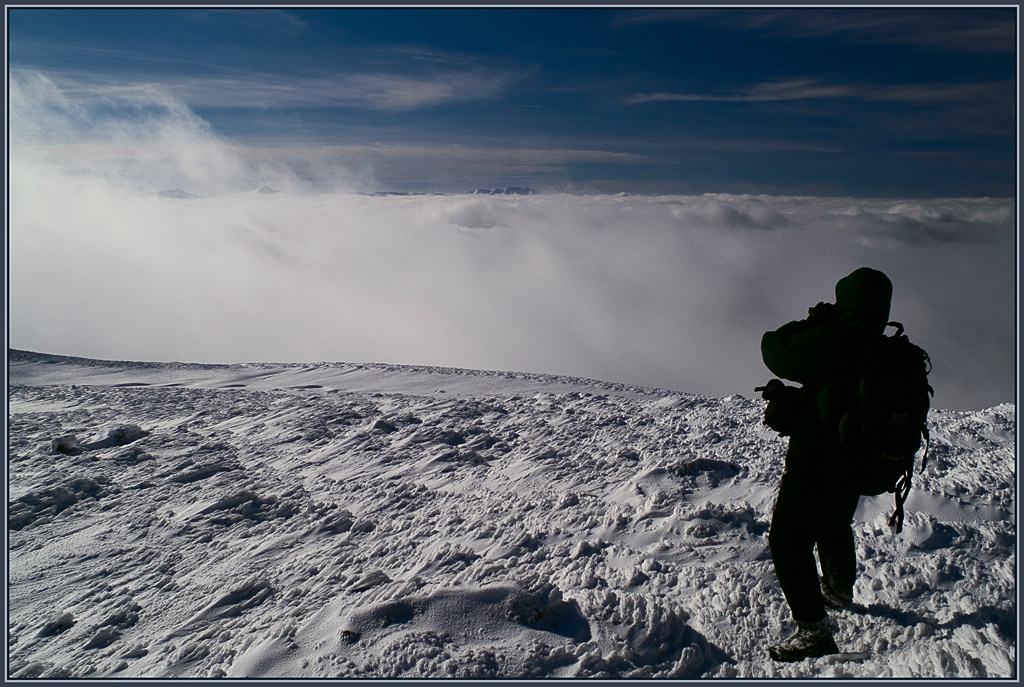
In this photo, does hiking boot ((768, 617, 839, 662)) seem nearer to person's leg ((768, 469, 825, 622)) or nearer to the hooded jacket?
person's leg ((768, 469, 825, 622))

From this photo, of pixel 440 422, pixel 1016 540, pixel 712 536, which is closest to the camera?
pixel 1016 540

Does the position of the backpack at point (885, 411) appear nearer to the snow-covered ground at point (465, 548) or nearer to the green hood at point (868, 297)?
the green hood at point (868, 297)

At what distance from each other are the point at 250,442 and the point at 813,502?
15.9ft

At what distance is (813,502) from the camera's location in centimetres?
273

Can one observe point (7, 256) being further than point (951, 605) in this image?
Yes

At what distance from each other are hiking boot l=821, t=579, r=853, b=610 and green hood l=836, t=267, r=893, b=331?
1273 millimetres

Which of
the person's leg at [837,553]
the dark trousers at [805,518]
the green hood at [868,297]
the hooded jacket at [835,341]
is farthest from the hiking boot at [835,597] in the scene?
the green hood at [868,297]

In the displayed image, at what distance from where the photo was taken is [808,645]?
273 cm

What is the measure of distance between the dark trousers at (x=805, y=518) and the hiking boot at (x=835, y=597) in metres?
0.28

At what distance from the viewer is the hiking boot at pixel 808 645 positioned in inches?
107

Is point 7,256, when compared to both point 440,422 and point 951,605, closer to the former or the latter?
point 440,422

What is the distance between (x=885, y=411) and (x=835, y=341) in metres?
0.30

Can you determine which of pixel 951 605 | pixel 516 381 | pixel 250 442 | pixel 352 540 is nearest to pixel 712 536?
pixel 951 605

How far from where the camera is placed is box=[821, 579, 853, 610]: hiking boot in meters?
3.01
